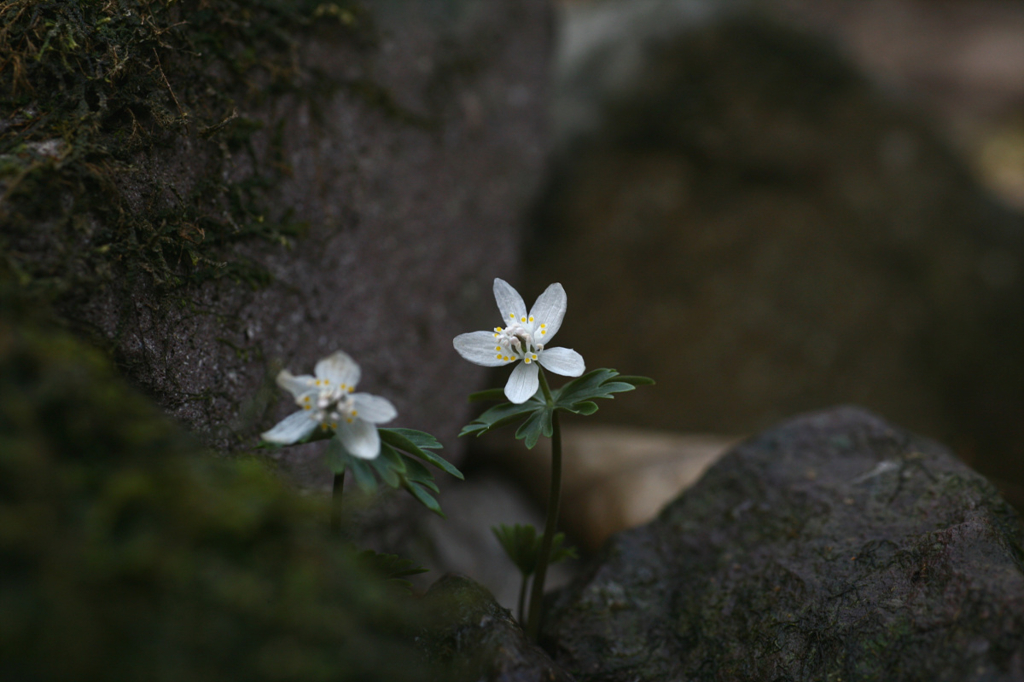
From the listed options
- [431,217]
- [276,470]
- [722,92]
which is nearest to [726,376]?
[722,92]

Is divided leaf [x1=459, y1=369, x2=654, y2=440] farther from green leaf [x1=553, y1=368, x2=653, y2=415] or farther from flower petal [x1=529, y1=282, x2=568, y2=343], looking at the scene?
flower petal [x1=529, y1=282, x2=568, y2=343]

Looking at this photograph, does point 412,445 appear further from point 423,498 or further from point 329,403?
point 329,403

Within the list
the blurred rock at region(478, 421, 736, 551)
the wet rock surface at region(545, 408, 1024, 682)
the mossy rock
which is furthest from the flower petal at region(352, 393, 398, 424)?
the blurred rock at region(478, 421, 736, 551)

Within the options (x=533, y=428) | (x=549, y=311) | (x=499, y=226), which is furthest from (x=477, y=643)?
(x=499, y=226)

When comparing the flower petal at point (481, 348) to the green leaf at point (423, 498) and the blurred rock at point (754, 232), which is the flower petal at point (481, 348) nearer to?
the green leaf at point (423, 498)

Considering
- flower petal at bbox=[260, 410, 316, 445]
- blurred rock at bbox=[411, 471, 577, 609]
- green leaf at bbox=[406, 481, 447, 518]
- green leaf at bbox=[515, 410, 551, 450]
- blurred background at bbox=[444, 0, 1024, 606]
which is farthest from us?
blurred background at bbox=[444, 0, 1024, 606]

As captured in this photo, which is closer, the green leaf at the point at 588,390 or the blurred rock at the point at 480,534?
the green leaf at the point at 588,390

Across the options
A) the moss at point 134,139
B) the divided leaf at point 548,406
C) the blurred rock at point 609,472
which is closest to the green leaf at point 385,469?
the divided leaf at point 548,406

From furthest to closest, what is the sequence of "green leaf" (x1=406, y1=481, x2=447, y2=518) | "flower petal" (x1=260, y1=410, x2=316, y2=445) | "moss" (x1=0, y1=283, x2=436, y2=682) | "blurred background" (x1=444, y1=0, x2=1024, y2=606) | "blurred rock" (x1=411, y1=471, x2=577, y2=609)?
"blurred background" (x1=444, y1=0, x2=1024, y2=606), "blurred rock" (x1=411, y1=471, x2=577, y2=609), "green leaf" (x1=406, y1=481, x2=447, y2=518), "flower petal" (x1=260, y1=410, x2=316, y2=445), "moss" (x1=0, y1=283, x2=436, y2=682)
